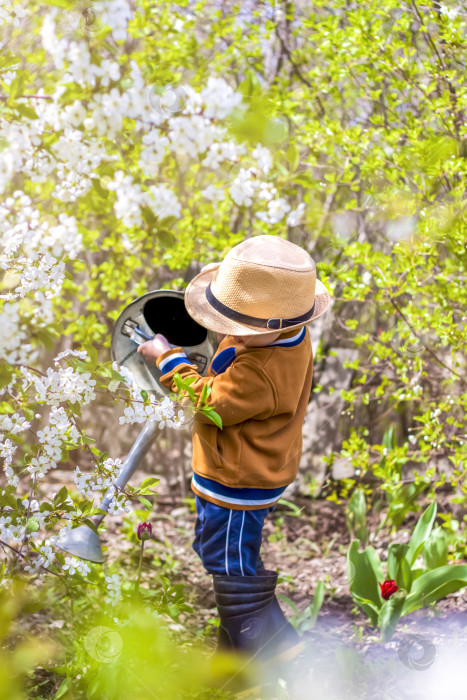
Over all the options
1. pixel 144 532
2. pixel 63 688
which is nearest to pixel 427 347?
pixel 144 532

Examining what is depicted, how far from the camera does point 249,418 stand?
196cm

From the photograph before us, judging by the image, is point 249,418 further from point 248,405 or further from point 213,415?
point 213,415

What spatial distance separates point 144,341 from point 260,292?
0.42m

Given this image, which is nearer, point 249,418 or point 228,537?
point 249,418

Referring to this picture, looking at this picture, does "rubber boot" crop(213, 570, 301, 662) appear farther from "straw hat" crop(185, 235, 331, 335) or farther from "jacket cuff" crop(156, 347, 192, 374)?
"straw hat" crop(185, 235, 331, 335)

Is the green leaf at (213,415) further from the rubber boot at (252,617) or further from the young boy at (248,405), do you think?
the rubber boot at (252,617)

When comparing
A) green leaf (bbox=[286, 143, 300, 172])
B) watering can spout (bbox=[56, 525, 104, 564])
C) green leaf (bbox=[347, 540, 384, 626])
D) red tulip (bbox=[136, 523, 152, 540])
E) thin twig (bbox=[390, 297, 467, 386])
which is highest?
green leaf (bbox=[286, 143, 300, 172])

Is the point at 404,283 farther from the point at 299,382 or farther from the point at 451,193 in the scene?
the point at 299,382

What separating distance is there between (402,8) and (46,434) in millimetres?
2202

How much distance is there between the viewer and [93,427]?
3.62 m

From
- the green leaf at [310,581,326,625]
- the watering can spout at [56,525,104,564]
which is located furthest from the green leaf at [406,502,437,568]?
the watering can spout at [56,525,104,564]

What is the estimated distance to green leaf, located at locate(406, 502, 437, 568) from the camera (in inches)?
95.6

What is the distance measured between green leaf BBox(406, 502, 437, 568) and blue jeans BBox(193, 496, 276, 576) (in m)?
0.64

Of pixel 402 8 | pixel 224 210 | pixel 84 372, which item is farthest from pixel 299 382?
pixel 402 8
